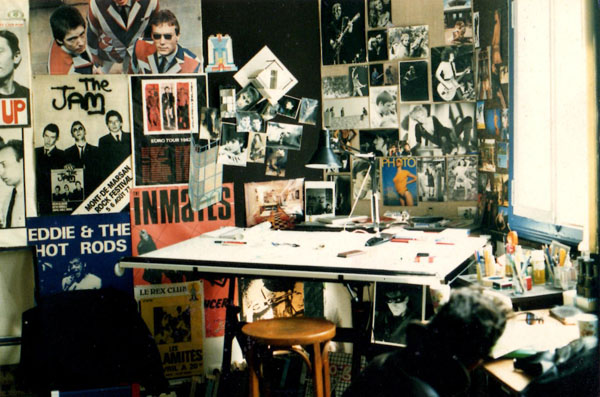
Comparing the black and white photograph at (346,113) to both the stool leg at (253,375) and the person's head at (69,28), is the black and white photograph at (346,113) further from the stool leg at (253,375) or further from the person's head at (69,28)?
the stool leg at (253,375)

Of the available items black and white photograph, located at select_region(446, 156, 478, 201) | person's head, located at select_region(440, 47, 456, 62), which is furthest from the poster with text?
person's head, located at select_region(440, 47, 456, 62)

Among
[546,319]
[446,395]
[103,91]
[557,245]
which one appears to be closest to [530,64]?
[557,245]

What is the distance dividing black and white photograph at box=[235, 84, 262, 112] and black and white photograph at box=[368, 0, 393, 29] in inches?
33.3

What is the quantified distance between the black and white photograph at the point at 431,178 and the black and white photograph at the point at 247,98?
1.10 m

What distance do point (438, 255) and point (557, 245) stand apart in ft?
1.65

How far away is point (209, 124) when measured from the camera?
3.85m

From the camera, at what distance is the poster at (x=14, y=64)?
11.7 feet

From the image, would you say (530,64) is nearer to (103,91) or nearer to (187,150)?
(187,150)

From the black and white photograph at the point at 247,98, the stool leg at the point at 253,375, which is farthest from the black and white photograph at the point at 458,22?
the stool leg at the point at 253,375

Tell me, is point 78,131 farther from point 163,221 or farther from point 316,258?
point 316,258

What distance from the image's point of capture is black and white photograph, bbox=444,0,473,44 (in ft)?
12.1

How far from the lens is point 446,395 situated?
156cm

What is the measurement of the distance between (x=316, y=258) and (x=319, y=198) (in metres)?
1.22

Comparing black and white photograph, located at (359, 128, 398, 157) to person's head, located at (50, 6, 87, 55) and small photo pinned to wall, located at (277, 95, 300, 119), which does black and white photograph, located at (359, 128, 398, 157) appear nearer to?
small photo pinned to wall, located at (277, 95, 300, 119)
